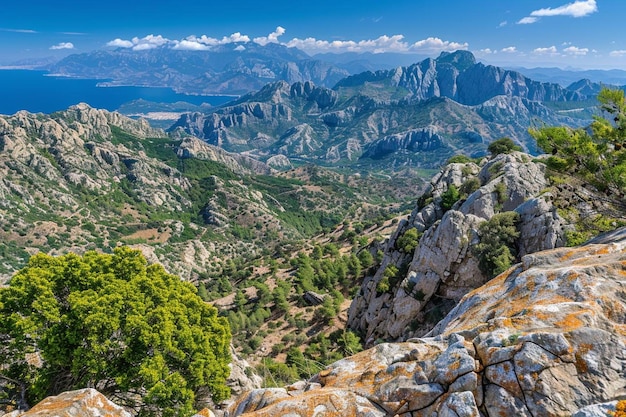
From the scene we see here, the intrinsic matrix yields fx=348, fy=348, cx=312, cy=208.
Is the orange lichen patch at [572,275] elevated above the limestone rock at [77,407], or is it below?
above

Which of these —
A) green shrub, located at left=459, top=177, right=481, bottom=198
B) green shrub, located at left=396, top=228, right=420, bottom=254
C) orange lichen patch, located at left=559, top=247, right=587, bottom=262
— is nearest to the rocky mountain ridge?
orange lichen patch, located at left=559, top=247, right=587, bottom=262

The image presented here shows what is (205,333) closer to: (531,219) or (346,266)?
(531,219)

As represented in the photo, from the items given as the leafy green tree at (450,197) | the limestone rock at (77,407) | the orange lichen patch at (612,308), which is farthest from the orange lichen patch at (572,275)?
the leafy green tree at (450,197)

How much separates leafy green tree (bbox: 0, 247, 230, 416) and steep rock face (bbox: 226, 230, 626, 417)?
725 centimetres

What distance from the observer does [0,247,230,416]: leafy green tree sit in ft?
55.7

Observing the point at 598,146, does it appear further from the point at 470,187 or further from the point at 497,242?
the point at 470,187

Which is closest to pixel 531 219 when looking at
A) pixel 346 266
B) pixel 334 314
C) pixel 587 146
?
pixel 587 146

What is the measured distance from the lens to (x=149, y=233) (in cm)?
17762

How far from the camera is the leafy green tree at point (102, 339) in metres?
17.0

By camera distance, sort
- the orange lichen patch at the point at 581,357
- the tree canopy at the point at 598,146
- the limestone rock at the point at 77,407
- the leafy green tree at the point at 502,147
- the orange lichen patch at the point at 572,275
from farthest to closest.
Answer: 1. the leafy green tree at the point at 502,147
2. the tree canopy at the point at 598,146
3. the limestone rock at the point at 77,407
4. the orange lichen patch at the point at 572,275
5. the orange lichen patch at the point at 581,357

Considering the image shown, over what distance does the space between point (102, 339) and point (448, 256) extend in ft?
109

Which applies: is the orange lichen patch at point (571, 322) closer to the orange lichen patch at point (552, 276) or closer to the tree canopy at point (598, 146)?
the orange lichen patch at point (552, 276)

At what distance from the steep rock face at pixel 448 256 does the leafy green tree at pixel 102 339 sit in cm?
2501

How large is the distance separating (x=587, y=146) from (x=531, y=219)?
22.3 meters
